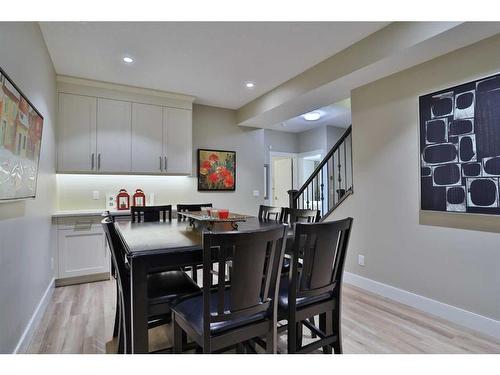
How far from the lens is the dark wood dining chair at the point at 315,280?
1484mm

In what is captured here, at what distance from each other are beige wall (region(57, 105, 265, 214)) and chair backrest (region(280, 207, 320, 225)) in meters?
2.20

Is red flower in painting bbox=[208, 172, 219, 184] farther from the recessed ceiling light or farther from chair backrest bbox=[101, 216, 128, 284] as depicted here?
chair backrest bbox=[101, 216, 128, 284]

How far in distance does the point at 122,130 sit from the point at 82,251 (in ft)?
5.41

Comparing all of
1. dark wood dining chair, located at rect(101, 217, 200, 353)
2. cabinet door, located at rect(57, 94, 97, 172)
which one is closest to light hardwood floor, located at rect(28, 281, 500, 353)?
dark wood dining chair, located at rect(101, 217, 200, 353)

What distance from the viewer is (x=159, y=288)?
1.73m

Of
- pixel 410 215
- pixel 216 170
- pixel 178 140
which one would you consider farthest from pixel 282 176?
pixel 410 215

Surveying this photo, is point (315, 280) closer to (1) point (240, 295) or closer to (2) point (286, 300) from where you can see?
(2) point (286, 300)

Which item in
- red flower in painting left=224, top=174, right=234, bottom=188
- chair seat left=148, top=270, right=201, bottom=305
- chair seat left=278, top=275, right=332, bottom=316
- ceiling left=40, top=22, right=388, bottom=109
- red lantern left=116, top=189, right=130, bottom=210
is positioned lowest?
chair seat left=278, top=275, right=332, bottom=316

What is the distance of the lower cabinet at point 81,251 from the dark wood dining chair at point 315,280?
109 inches

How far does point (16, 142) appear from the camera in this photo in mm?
1640

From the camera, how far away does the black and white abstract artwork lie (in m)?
2.15

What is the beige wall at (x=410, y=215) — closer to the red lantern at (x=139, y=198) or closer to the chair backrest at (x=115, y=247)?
the chair backrest at (x=115, y=247)
